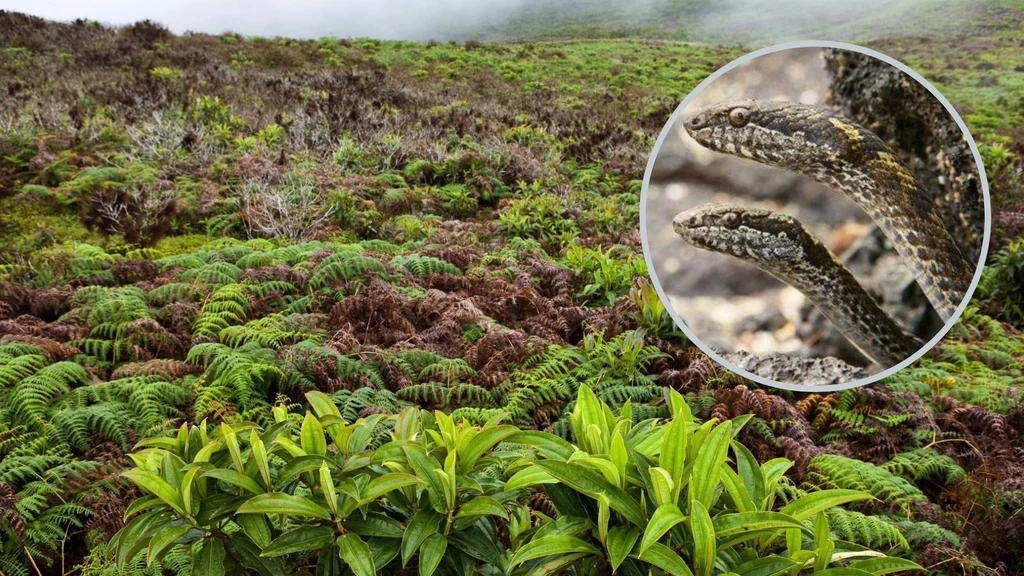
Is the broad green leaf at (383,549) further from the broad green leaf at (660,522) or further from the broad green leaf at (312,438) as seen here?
the broad green leaf at (660,522)

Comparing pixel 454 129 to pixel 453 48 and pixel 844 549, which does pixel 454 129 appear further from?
pixel 453 48

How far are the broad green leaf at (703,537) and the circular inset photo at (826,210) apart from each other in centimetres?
44

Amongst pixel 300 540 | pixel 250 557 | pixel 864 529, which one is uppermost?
pixel 300 540

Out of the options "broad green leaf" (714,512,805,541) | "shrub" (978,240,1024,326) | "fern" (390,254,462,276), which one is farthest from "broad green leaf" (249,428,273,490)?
"shrub" (978,240,1024,326)

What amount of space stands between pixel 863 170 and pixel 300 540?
4.90 ft

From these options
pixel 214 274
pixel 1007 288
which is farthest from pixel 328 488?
pixel 1007 288

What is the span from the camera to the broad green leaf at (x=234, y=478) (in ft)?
4.87

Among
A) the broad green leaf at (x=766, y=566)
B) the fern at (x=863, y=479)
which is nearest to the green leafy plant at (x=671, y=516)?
the broad green leaf at (x=766, y=566)

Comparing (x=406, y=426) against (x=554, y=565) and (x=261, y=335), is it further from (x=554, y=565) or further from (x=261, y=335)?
(x=261, y=335)

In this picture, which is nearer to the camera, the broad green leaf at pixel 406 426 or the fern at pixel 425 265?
the broad green leaf at pixel 406 426

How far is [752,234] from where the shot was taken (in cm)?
133

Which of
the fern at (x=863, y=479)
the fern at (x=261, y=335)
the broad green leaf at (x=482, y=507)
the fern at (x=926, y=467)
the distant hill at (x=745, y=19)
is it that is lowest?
the fern at (x=926, y=467)

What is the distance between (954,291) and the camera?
4.46ft

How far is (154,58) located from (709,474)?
1912 centimetres
